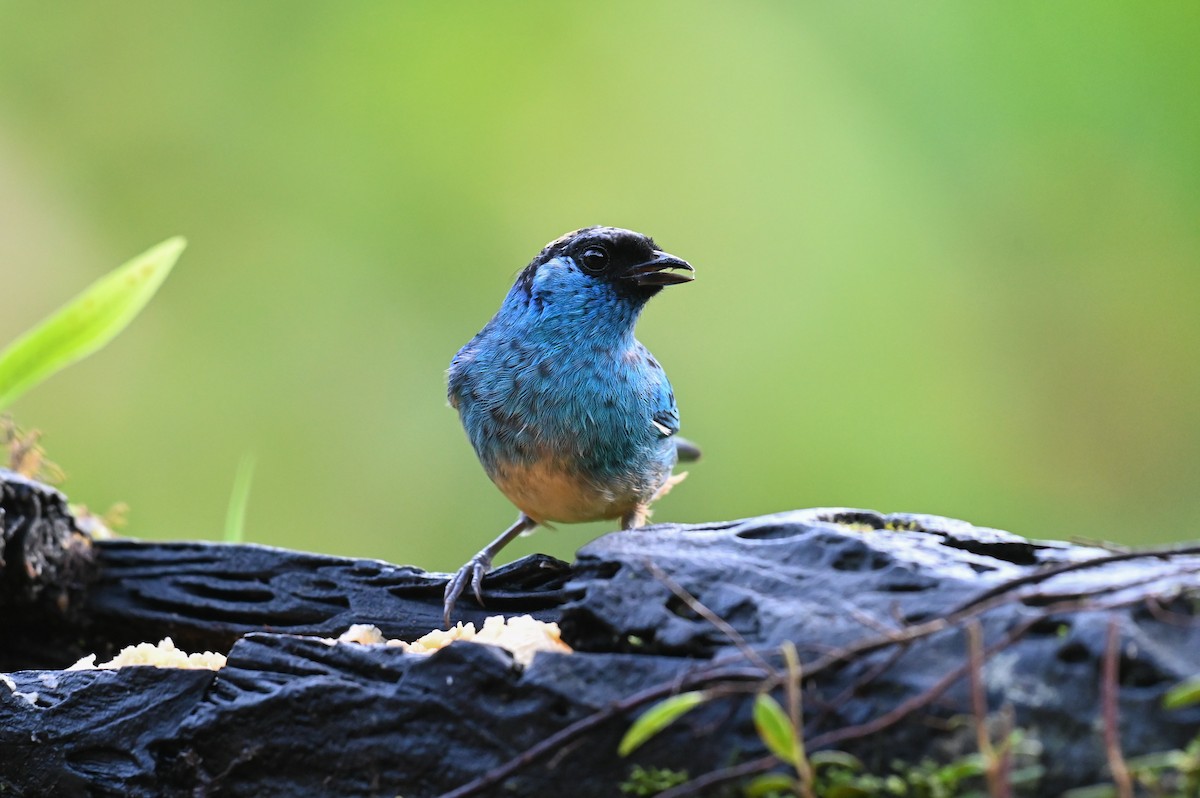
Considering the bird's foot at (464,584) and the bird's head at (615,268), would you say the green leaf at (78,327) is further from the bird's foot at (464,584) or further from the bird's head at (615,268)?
the bird's foot at (464,584)

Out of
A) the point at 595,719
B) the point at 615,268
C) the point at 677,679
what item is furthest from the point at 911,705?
the point at 615,268

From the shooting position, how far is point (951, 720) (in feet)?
5.20

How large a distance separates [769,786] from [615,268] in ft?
5.99

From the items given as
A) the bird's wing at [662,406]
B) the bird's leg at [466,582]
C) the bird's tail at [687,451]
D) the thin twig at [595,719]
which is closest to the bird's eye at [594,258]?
the bird's wing at [662,406]

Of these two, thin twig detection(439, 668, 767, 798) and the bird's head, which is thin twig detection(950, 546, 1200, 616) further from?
the bird's head

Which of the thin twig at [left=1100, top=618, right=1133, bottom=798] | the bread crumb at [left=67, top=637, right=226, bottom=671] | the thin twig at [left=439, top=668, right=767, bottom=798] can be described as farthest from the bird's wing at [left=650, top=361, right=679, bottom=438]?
the thin twig at [left=1100, top=618, right=1133, bottom=798]

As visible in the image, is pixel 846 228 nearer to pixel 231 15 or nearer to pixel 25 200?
pixel 231 15

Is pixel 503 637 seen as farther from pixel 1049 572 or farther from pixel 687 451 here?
pixel 687 451

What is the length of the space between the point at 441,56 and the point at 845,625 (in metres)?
4.96

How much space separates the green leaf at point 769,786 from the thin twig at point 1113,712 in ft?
1.34

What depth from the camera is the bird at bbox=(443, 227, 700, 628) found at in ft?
9.75

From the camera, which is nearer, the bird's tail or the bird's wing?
the bird's wing

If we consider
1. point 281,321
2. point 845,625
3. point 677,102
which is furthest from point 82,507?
point 677,102

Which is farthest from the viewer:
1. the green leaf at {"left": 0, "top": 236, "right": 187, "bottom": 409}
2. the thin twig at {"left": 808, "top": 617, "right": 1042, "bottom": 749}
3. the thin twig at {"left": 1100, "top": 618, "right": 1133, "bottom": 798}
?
the green leaf at {"left": 0, "top": 236, "right": 187, "bottom": 409}
